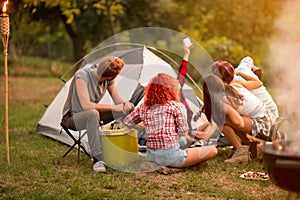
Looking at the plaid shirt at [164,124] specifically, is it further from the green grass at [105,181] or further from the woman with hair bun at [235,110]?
the woman with hair bun at [235,110]

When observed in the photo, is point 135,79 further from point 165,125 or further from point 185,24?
point 185,24

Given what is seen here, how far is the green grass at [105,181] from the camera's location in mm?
4402

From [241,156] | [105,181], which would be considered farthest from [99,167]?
[241,156]

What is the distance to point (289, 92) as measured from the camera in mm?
7371

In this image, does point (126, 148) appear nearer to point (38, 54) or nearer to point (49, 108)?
point (49, 108)

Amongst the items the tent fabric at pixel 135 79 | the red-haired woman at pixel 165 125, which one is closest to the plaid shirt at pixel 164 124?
the red-haired woman at pixel 165 125

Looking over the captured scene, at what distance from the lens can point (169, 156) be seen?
4.98 m

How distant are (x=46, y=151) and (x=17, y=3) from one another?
4.03 m

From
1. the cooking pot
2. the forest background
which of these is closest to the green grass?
the cooking pot

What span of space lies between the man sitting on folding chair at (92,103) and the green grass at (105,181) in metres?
0.29

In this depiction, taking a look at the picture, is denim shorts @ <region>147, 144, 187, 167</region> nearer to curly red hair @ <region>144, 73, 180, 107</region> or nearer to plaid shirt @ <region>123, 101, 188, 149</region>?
plaid shirt @ <region>123, 101, 188, 149</region>

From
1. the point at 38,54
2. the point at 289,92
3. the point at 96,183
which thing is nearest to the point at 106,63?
the point at 96,183

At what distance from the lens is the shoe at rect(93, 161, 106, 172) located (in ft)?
16.8

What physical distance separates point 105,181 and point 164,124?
2.33 ft
